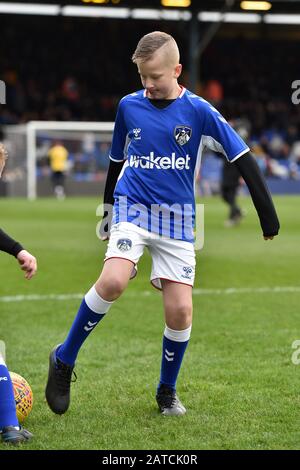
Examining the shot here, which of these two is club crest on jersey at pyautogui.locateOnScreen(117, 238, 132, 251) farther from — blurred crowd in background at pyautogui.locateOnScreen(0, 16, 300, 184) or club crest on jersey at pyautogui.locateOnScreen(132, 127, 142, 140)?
blurred crowd in background at pyautogui.locateOnScreen(0, 16, 300, 184)

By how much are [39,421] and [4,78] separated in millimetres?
30433

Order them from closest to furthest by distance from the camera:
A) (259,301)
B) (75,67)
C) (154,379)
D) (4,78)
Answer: (154,379)
(259,301)
(4,78)
(75,67)

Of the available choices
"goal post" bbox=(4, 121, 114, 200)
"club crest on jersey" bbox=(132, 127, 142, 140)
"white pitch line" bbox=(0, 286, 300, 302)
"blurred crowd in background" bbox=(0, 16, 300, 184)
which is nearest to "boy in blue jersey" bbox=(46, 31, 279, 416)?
"club crest on jersey" bbox=(132, 127, 142, 140)

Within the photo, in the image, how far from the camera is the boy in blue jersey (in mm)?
4594

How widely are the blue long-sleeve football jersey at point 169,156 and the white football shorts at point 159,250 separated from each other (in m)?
0.04

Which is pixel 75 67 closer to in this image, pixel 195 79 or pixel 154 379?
A: pixel 195 79

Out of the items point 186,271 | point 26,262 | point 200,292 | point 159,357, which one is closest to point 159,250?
point 186,271

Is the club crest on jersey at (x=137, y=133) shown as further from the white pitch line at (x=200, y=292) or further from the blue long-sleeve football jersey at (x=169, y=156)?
the white pitch line at (x=200, y=292)

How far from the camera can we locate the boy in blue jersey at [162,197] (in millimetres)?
4594

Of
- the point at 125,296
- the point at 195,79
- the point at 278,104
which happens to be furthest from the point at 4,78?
the point at 125,296

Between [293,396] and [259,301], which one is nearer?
[293,396]

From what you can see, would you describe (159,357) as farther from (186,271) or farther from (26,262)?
(26,262)

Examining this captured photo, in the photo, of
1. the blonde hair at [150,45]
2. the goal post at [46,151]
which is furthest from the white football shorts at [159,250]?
the goal post at [46,151]

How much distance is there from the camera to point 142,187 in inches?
185
